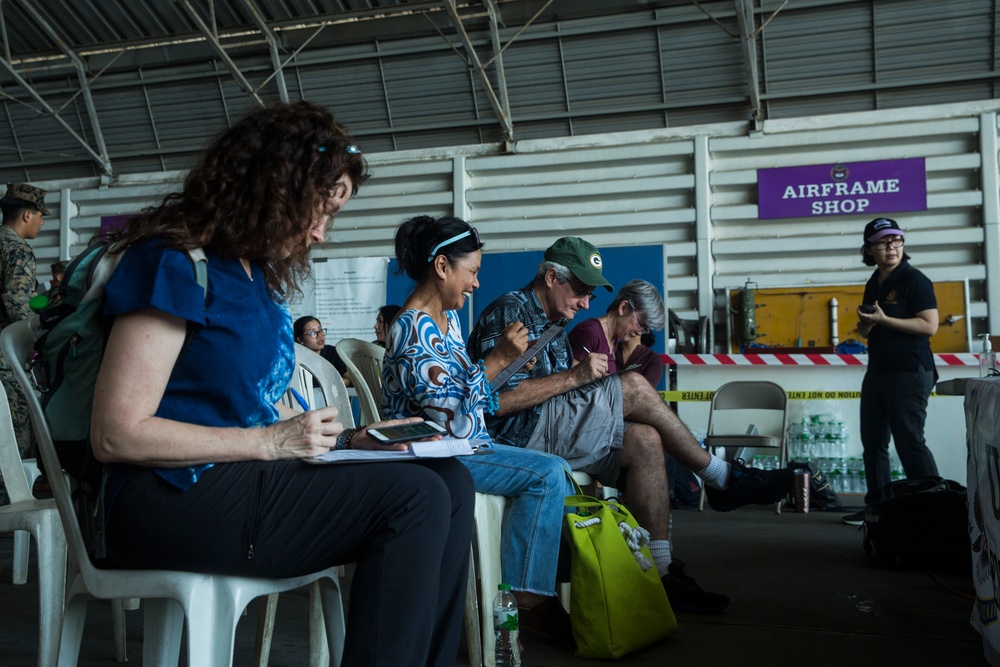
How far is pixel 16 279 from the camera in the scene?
4.36 m

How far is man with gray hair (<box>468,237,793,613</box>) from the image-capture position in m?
3.00

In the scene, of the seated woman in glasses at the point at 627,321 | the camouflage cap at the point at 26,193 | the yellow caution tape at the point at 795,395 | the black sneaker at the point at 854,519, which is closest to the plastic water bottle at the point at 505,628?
the seated woman in glasses at the point at 627,321

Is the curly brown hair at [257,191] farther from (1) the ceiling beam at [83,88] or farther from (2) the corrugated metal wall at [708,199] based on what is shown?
(1) the ceiling beam at [83,88]

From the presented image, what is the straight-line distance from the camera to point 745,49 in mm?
7195

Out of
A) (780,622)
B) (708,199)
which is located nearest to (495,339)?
(780,622)

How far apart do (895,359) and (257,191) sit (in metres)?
4.15

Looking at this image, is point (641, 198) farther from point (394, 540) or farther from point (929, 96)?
point (394, 540)

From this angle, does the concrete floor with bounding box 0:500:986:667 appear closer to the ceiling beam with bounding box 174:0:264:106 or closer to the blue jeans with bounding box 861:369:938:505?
the blue jeans with bounding box 861:369:938:505

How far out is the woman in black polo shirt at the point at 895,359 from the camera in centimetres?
468

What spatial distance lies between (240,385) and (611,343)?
9.70 ft

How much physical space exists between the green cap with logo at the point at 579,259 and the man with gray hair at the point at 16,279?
2693mm

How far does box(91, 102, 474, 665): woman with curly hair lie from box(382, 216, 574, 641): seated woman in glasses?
850mm

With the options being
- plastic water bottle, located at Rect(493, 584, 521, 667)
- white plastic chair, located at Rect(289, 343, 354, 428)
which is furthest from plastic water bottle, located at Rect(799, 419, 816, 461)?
white plastic chair, located at Rect(289, 343, 354, 428)

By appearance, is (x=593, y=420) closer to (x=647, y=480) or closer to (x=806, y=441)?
(x=647, y=480)
